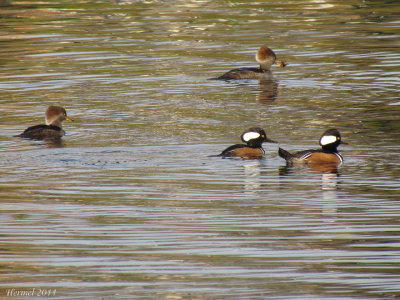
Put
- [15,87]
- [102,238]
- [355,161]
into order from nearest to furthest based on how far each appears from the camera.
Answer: [102,238] < [355,161] < [15,87]

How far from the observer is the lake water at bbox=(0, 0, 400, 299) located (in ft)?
28.5

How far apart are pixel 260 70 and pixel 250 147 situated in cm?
939

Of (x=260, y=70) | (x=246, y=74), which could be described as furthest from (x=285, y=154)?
(x=260, y=70)

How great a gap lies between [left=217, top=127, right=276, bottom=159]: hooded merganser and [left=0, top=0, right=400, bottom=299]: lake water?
0.15 meters

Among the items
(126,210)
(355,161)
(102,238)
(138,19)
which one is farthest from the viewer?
(138,19)

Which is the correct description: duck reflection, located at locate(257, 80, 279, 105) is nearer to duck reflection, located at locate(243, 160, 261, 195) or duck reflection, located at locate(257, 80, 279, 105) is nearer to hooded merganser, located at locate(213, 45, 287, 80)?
hooded merganser, located at locate(213, 45, 287, 80)

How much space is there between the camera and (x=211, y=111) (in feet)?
63.4

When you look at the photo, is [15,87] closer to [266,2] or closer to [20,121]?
[20,121]

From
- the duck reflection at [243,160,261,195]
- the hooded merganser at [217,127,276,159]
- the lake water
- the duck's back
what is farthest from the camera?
the duck's back

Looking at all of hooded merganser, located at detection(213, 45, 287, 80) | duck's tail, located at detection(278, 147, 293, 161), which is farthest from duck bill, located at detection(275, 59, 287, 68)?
duck's tail, located at detection(278, 147, 293, 161)

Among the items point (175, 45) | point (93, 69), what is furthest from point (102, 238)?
point (175, 45)

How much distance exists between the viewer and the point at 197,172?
13.9 meters

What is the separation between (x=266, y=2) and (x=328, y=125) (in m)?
23.0

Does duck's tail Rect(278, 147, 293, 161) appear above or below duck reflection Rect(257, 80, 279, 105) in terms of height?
above
